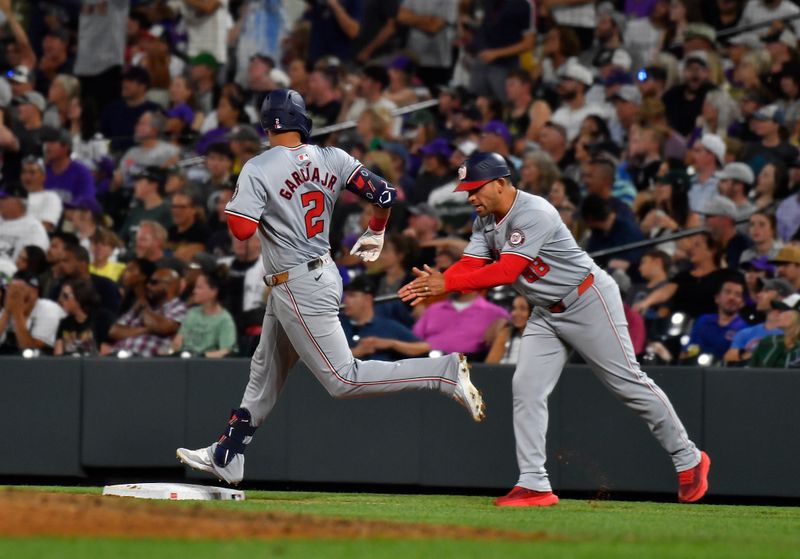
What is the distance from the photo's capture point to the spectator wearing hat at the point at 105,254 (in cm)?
1109

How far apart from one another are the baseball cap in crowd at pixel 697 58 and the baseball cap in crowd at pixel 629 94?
1.71 ft

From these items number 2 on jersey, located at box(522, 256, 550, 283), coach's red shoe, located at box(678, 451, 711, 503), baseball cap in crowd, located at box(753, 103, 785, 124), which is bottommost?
coach's red shoe, located at box(678, 451, 711, 503)

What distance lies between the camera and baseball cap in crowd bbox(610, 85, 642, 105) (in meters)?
12.8

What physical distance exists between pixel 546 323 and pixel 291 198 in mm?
1546

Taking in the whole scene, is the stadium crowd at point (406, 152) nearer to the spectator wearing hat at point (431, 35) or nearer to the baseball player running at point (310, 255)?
the spectator wearing hat at point (431, 35)

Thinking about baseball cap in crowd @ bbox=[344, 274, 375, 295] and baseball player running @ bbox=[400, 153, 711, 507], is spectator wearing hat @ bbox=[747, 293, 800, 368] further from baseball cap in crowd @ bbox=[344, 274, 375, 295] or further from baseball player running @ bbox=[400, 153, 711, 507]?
baseball cap in crowd @ bbox=[344, 274, 375, 295]

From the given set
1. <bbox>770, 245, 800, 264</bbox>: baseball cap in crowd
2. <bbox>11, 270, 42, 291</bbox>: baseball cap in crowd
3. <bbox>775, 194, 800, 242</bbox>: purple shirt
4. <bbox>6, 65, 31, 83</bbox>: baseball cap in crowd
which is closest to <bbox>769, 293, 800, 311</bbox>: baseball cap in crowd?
<bbox>770, 245, 800, 264</bbox>: baseball cap in crowd

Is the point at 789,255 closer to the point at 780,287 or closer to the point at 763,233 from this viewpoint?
the point at 780,287

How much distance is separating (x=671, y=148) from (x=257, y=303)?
4118 millimetres

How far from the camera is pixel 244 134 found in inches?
499

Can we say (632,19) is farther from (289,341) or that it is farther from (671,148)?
(289,341)

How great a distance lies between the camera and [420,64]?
15031 millimetres

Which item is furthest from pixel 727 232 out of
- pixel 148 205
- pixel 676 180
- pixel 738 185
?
pixel 148 205

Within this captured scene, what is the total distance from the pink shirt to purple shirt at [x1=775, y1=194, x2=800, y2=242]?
2.30 meters
